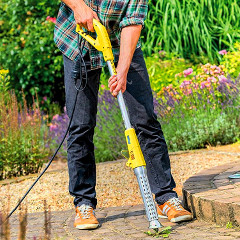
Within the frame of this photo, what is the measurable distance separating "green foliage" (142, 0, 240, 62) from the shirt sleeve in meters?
4.66

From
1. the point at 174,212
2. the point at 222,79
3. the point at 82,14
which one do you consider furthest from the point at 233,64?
the point at 82,14

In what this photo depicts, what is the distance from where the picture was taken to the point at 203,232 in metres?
2.71

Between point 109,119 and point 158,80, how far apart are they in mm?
1309

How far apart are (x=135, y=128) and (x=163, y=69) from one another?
4.42 m

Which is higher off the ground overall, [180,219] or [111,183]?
[111,183]

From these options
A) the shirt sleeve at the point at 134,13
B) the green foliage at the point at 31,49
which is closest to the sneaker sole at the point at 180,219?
the shirt sleeve at the point at 134,13

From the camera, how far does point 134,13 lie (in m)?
2.90

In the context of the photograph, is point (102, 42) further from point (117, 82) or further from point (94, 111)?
point (94, 111)

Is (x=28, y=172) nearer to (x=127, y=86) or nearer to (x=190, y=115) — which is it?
(x=190, y=115)

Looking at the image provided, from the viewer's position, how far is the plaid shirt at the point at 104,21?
9.57 feet

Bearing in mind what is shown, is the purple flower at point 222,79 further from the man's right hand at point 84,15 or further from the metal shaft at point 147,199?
the metal shaft at point 147,199

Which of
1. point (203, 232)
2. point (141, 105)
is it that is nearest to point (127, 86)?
point (141, 105)

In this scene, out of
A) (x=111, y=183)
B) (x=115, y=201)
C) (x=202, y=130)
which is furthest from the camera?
(x=202, y=130)

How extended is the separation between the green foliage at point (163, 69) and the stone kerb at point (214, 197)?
354 cm
